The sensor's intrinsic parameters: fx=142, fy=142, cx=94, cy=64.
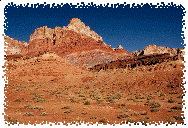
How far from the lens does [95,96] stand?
1669 cm

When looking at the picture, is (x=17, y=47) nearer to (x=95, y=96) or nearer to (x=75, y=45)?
(x=75, y=45)

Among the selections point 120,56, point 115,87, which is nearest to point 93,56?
point 120,56

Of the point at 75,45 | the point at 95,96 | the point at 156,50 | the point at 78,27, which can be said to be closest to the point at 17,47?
the point at 78,27

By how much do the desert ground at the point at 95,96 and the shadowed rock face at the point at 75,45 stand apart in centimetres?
5896

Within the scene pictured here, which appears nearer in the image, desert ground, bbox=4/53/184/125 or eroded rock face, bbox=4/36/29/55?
desert ground, bbox=4/53/184/125

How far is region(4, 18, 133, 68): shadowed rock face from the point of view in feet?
346

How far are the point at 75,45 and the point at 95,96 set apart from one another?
112129 mm

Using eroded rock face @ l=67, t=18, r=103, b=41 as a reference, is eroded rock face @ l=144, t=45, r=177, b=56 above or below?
below

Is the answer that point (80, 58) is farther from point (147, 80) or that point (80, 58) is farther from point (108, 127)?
point (108, 127)

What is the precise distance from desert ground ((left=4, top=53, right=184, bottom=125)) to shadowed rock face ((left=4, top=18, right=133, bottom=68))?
58958 mm

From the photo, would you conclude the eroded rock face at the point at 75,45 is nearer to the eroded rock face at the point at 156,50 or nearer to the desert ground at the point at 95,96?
the eroded rock face at the point at 156,50

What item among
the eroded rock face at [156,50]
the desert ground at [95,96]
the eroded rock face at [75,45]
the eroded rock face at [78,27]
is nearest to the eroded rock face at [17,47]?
the eroded rock face at [75,45]

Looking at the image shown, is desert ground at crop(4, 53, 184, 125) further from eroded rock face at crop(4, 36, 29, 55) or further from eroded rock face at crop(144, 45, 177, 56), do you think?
eroded rock face at crop(144, 45, 177, 56)

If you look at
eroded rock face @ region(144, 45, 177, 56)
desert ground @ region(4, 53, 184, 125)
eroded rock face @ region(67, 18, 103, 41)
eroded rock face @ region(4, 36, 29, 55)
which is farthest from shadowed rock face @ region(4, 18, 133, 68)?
desert ground @ region(4, 53, 184, 125)
